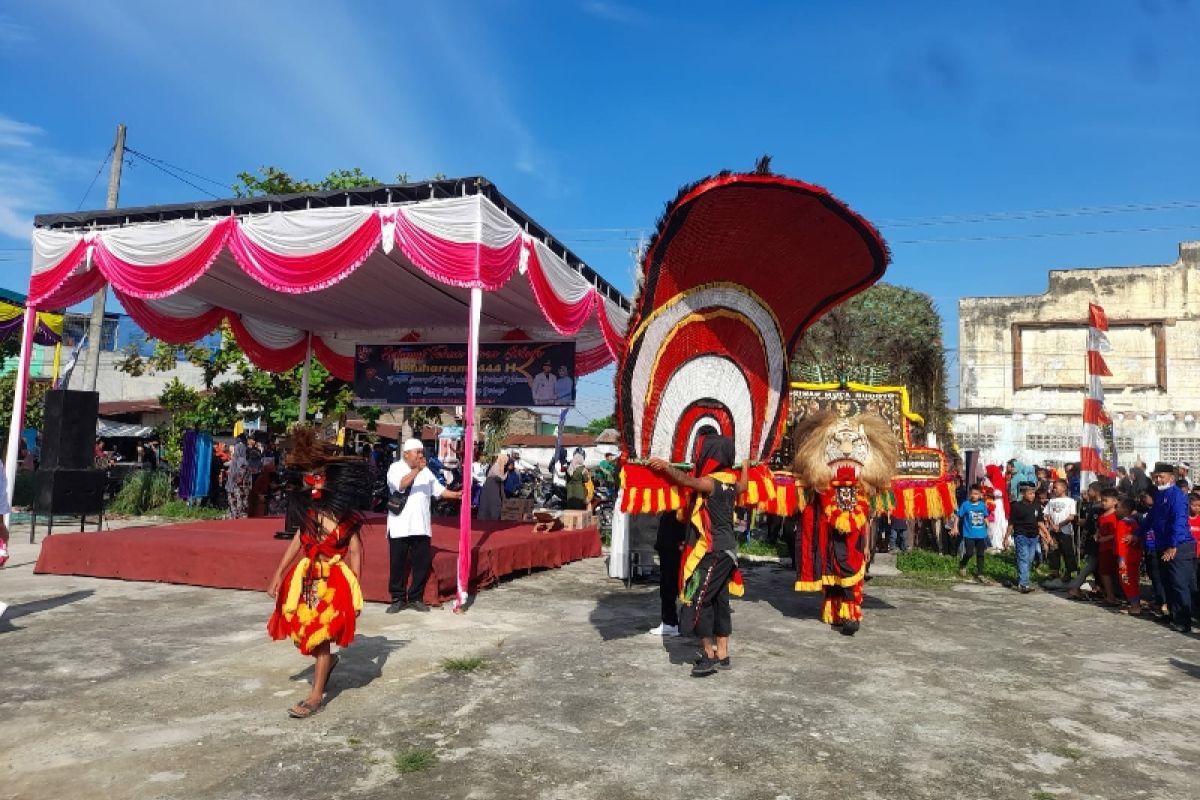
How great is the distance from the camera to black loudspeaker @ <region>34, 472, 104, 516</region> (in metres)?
9.71

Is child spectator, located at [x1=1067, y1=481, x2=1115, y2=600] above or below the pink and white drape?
below

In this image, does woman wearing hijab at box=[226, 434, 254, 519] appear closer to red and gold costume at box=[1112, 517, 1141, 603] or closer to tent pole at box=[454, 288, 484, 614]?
tent pole at box=[454, 288, 484, 614]

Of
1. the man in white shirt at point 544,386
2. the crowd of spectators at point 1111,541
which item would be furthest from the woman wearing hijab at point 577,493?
the crowd of spectators at point 1111,541

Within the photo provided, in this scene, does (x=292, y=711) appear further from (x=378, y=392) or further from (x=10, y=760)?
(x=378, y=392)

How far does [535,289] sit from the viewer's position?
8.26 metres

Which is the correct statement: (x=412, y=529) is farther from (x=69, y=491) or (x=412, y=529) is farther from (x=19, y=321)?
(x=19, y=321)

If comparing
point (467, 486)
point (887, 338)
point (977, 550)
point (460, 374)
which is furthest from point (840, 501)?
point (460, 374)

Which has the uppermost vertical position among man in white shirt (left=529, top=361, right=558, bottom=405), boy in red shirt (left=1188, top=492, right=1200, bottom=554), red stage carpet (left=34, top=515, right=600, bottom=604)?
man in white shirt (left=529, top=361, right=558, bottom=405)

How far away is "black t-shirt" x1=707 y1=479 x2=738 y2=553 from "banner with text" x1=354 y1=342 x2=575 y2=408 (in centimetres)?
716

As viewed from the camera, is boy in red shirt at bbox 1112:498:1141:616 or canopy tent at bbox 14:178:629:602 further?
boy in red shirt at bbox 1112:498:1141:616

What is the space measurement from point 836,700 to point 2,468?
6.41m

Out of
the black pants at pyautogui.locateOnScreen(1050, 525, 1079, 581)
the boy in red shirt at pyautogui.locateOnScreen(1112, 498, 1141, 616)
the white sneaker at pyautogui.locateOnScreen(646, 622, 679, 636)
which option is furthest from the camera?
the black pants at pyautogui.locateOnScreen(1050, 525, 1079, 581)

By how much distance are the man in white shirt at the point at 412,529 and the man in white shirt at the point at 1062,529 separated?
7810 millimetres

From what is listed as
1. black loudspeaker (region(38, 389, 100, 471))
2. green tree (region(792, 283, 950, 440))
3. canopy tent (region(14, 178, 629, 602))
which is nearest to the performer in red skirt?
canopy tent (region(14, 178, 629, 602))
